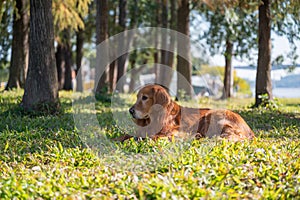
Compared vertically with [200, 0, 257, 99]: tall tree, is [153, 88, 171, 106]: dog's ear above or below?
below

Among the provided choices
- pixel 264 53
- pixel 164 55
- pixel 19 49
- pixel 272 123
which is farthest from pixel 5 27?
pixel 272 123

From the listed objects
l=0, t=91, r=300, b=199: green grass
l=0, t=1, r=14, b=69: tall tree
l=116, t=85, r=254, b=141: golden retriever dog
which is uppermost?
l=0, t=1, r=14, b=69: tall tree

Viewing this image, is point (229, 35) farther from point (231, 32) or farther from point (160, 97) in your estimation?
point (160, 97)

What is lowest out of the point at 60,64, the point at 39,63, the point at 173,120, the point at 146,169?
the point at 146,169

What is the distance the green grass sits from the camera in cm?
385

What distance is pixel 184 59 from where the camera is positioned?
16547mm

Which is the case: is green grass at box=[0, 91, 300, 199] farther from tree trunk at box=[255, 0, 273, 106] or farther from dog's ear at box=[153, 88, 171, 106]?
tree trunk at box=[255, 0, 273, 106]

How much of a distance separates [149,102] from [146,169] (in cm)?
168

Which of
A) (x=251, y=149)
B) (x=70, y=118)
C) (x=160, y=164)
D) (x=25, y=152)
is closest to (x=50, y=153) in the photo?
(x=25, y=152)

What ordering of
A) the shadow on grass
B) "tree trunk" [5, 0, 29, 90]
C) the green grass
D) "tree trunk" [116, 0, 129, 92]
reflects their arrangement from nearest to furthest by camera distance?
the green grass, the shadow on grass, "tree trunk" [5, 0, 29, 90], "tree trunk" [116, 0, 129, 92]

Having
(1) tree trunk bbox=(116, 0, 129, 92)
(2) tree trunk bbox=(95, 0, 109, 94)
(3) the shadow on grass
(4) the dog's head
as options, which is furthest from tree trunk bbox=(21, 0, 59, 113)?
(1) tree trunk bbox=(116, 0, 129, 92)

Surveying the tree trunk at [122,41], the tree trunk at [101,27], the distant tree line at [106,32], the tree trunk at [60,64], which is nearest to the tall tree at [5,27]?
the distant tree line at [106,32]

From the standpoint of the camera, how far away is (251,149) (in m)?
5.34

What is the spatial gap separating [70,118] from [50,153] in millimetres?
3821
